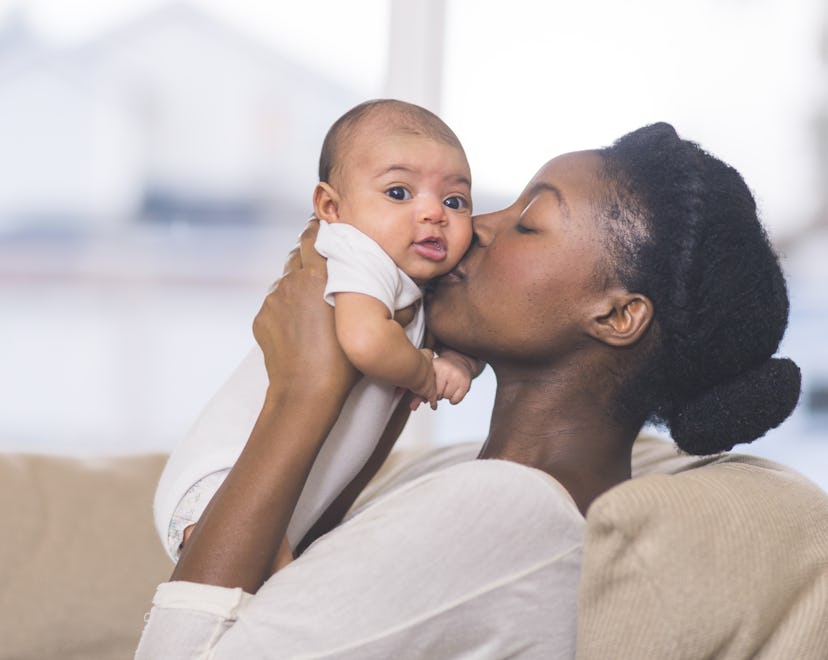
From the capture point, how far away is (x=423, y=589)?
3.68 ft

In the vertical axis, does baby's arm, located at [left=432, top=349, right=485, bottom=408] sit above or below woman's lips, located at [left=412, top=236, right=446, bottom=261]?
below

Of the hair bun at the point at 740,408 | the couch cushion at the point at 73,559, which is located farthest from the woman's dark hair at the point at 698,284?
the couch cushion at the point at 73,559

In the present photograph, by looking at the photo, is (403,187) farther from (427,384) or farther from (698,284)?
(698,284)

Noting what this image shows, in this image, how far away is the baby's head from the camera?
4.46 feet

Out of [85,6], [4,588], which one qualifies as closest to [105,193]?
[85,6]

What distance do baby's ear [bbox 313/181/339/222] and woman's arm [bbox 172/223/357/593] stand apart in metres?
0.08

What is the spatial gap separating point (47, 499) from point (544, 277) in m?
1.23

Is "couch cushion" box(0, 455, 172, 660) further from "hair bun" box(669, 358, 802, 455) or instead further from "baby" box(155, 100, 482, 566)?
"hair bun" box(669, 358, 802, 455)

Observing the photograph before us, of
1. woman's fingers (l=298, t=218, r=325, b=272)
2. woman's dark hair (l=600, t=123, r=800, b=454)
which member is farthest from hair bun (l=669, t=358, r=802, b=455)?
woman's fingers (l=298, t=218, r=325, b=272)

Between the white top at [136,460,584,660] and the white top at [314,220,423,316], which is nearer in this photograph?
the white top at [136,460,584,660]

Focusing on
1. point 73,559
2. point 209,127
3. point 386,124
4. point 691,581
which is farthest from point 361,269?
point 209,127

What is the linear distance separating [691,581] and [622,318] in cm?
38

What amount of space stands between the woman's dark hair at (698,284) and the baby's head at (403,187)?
0.22 metres

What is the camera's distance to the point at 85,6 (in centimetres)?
308
